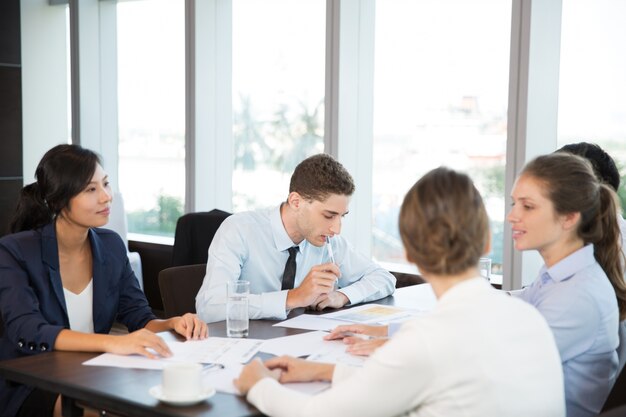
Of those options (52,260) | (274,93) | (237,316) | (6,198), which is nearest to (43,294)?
(52,260)

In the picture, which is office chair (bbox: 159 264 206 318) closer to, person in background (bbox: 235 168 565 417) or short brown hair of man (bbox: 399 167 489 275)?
person in background (bbox: 235 168 565 417)

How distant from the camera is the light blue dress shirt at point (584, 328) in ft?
6.59

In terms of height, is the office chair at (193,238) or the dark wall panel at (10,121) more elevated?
the dark wall panel at (10,121)

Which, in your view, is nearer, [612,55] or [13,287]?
[13,287]

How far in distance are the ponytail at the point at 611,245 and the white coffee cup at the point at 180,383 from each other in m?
1.13

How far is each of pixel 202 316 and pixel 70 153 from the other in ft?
2.27

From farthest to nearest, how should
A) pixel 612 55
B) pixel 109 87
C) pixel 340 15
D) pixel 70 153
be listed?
1. pixel 109 87
2. pixel 340 15
3. pixel 612 55
4. pixel 70 153

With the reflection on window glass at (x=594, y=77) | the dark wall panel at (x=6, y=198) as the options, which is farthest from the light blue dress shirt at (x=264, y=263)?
the dark wall panel at (x=6, y=198)

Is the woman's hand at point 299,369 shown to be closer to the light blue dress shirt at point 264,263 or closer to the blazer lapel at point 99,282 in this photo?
the light blue dress shirt at point 264,263

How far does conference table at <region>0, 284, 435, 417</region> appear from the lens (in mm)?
1743

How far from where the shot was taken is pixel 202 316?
2754 mm

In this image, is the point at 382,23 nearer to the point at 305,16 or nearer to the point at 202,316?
the point at 305,16

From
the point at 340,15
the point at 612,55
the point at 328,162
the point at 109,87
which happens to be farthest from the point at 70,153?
the point at 109,87

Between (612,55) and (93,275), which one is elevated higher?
(612,55)
